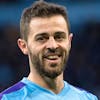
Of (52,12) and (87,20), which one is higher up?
(52,12)

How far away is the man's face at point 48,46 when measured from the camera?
295cm

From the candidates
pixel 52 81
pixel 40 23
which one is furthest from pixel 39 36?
pixel 52 81

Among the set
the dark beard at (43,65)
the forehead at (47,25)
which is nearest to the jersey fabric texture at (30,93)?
the dark beard at (43,65)

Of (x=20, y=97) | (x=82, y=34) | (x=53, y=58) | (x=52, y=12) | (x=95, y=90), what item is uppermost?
(x=52, y=12)

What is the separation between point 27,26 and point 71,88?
502 mm

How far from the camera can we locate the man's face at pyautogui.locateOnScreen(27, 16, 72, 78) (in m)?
2.95

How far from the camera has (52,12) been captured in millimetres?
3088

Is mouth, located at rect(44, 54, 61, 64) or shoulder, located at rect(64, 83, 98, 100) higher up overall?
mouth, located at rect(44, 54, 61, 64)

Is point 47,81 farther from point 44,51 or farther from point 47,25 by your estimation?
point 47,25

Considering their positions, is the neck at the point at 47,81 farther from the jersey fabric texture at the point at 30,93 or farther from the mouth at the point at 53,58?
the mouth at the point at 53,58

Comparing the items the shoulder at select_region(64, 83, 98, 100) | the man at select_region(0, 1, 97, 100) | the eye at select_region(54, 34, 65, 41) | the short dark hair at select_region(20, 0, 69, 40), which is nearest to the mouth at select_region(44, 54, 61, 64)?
the man at select_region(0, 1, 97, 100)

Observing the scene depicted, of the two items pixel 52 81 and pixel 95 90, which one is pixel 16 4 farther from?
pixel 52 81

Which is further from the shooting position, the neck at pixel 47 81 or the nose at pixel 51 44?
the neck at pixel 47 81

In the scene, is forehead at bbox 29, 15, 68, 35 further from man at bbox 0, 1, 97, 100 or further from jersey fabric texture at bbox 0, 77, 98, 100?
jersey fabric texture at bbox 0, 77, 98, 100
